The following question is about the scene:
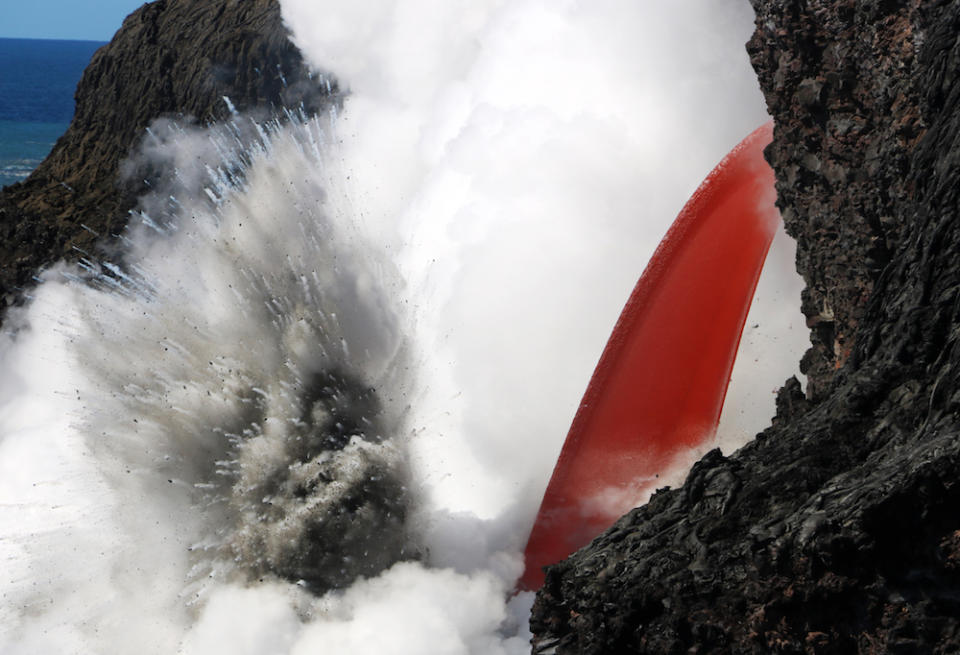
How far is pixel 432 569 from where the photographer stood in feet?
69.5

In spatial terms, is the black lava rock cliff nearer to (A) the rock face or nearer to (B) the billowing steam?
(A) the rock face

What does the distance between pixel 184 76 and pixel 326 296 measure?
668 inches

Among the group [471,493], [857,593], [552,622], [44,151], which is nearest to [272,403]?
[471,493]

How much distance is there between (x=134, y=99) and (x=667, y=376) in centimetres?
3296

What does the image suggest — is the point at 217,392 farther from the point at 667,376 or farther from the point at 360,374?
the point at 667,376

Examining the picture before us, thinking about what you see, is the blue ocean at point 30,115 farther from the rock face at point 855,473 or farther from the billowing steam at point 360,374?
the rock face at point 855,473

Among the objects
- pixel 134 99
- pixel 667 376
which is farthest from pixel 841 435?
pixel 134 99

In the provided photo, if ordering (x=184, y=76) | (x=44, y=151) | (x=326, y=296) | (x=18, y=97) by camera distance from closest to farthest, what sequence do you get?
1. (x=326, y=296)
2. (x=184, y=76)
3. (x=44, y=151)
4. (x=18, y=97)

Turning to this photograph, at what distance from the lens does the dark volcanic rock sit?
38.0 meters

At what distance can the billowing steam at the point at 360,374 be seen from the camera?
21.8m

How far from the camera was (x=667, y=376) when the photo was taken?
21.0m

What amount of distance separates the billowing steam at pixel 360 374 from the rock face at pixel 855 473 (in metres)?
6.84

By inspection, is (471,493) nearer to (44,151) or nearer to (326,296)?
(326,296)

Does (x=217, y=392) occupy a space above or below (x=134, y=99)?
below
